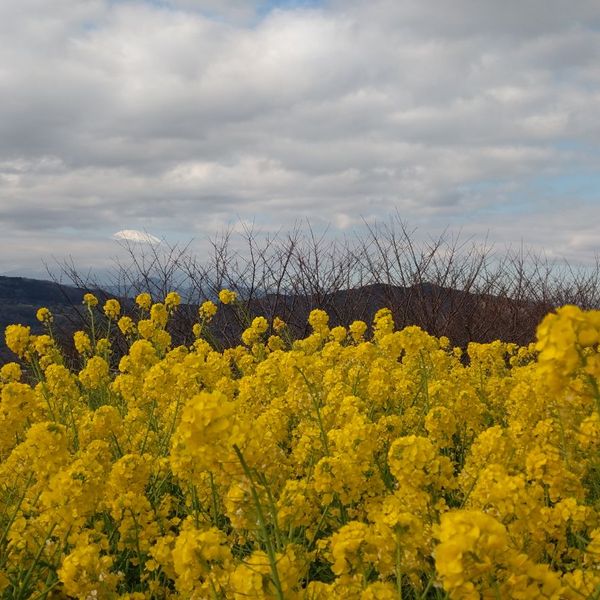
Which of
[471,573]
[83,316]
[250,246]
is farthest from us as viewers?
[83,316]

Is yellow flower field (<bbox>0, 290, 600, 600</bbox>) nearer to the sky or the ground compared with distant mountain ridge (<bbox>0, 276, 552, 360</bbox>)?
nearer to the ground

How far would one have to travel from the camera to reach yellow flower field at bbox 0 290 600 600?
233 centimetres

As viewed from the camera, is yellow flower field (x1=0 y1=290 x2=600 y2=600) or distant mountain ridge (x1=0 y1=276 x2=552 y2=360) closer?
yellow flower field (x1=0 y1=290 x2=600 y2=600)

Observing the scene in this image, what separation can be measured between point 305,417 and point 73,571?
2320mm

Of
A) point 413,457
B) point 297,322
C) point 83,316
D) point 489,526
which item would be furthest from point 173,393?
point 83,316

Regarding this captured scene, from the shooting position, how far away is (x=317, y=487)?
3475mm

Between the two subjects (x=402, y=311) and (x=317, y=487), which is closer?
(x=317, y=487)

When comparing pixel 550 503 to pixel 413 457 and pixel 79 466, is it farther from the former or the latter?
pixel 79 466

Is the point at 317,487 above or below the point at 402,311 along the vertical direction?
below

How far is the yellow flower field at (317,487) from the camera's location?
7.63 ft

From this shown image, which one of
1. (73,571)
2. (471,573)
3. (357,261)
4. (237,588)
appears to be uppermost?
(357,261)

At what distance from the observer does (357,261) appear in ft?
43.6

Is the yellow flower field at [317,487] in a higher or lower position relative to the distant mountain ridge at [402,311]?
lower

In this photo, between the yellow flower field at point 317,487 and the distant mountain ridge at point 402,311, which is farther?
the distant mountain ridge at point 402,311
